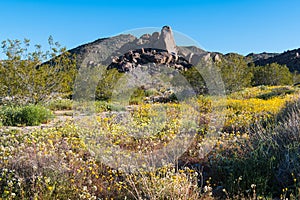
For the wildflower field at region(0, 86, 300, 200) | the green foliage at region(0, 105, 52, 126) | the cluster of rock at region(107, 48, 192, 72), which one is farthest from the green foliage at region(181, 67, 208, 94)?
the wildflower field at region(0, 86, 300, 200)

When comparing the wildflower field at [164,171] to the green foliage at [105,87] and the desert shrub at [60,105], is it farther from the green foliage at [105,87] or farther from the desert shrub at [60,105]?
the green foliage at [105,87]

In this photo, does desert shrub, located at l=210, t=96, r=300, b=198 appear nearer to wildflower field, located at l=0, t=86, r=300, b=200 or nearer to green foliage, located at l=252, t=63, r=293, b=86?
wildflower field, located at l=0, t=86, r=300, b=200

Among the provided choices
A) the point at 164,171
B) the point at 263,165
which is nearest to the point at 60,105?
the point at 164,171

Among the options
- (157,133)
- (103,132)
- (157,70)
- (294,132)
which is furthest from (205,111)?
(157,70)

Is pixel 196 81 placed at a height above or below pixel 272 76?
below

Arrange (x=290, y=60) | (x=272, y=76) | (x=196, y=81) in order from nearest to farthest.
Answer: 1. (x=196, y=81)
2. (x=272, y=76)
3. (x=290, y=60)

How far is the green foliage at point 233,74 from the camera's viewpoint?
23016 millimetres

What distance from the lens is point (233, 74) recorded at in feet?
76.4

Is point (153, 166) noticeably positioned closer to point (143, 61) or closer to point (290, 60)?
point (143, 61)

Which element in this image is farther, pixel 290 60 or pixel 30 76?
pixel 290 60

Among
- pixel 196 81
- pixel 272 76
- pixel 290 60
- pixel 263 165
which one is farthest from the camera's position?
pixel 290 60

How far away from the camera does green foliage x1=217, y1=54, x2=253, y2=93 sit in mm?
23016

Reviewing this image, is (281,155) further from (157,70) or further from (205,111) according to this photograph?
(157,70)

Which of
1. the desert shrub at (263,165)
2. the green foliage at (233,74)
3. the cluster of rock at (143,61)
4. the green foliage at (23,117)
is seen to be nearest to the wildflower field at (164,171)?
the desert shrub at (263,165)
